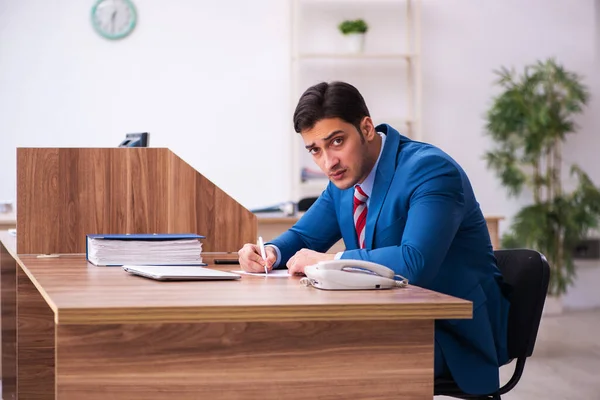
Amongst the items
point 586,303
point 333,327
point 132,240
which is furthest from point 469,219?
point 586,303

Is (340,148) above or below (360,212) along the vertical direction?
above

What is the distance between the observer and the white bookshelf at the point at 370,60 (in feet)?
21.5

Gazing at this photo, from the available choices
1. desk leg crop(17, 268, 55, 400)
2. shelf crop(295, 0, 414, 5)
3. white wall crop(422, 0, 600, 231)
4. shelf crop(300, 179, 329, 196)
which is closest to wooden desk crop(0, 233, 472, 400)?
desk leg crop(17, 268, 55, 400)

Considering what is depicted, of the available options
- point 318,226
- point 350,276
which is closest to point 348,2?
point 318,226

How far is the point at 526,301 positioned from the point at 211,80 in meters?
4.63

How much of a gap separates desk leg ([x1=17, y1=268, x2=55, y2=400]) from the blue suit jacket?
1.10 metres

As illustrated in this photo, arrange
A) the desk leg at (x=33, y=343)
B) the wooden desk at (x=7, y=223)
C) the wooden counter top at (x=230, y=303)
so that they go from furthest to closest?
1. the wooden desk at (x=7, y=223)
2. the desk leg at (x=33, y=343)
3. the wooden counter top at (x=230, y=303)

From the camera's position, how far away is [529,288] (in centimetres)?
214

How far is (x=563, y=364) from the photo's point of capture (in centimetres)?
480

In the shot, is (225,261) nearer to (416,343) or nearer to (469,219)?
(469,219)

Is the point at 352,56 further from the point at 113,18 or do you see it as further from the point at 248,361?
the point at 248,361

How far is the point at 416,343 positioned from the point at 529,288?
70 cm

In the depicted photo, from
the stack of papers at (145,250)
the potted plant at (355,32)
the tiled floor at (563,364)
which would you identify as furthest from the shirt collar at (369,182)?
the potted plant at (355,32)

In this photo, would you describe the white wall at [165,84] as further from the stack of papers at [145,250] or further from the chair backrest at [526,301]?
the chair backrest at [526,301]
